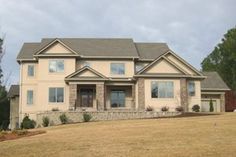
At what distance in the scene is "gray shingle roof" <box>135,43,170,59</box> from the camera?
54531 mm

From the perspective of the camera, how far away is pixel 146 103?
4791 centimetres

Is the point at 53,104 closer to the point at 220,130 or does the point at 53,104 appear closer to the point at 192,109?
the point at 192,109

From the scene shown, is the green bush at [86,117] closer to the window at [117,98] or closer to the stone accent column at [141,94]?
the stone accent column at [141,94]

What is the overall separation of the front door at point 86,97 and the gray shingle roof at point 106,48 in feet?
13.7

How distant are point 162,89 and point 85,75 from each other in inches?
310

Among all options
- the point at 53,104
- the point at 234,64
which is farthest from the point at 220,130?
the point at 234,64

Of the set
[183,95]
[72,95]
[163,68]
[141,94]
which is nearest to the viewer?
[141,94]

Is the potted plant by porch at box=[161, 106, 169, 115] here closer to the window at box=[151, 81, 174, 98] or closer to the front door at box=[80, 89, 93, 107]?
the window at box=[151, 81, 174, 98]

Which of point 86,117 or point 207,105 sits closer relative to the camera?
point 86,117

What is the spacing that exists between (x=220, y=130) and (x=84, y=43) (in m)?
31.8

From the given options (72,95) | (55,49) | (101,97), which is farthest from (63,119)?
(55,49)

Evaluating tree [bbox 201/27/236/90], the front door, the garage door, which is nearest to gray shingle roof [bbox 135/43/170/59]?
the front door

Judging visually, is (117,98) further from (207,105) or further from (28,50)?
(28,50)

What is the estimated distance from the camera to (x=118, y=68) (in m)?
52.7
